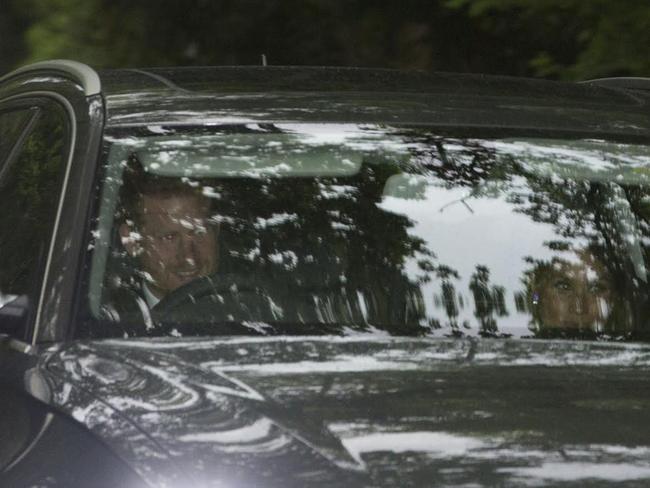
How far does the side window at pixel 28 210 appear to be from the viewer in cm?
363

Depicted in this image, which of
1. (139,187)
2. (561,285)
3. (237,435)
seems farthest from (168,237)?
(237,435)

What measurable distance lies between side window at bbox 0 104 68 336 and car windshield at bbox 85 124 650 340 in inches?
5.4

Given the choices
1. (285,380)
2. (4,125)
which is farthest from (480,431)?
(4,125)

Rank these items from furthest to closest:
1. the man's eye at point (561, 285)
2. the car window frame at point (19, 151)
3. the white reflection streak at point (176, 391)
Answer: the man's eye at point (561, 285)
the car window frame at point (19, 151)
the white reflection streak at point (176, 391)

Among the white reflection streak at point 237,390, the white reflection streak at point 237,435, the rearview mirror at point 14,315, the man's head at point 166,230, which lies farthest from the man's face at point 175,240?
the white reflection streak at point 237,435

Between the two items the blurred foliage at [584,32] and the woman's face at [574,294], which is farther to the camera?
the blurred foliage at [584,32]

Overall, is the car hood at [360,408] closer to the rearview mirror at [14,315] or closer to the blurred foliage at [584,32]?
the rearview mirror at [14,315]

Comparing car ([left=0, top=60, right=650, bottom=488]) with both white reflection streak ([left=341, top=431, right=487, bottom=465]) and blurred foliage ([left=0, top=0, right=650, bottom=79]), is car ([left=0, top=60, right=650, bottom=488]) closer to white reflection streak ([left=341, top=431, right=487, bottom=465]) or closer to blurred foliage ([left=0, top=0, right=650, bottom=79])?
white reflection streak ([left=341, top=431, right=487, bottom=465])

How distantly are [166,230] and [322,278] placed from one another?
1.23 feet

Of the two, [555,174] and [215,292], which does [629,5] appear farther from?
[215,292]

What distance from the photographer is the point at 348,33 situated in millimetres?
10008

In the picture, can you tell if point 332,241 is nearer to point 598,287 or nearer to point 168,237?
point 168,237

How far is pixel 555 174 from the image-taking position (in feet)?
13.7

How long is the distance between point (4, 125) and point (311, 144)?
1.28 meters
